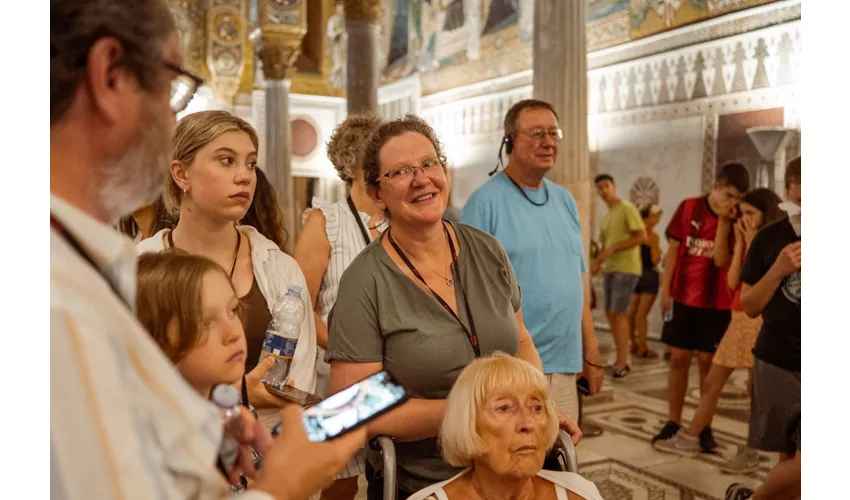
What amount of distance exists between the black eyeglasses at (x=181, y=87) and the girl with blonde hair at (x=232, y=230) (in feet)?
1.85

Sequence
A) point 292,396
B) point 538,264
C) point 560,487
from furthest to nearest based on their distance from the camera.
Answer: point 538,264 < point 560,487 < point 292,396

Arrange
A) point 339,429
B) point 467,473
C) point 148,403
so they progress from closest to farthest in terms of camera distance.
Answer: point 148,403, point 339,429, point 467,473

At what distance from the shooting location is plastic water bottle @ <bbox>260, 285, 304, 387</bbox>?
1.85 m

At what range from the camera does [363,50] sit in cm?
932

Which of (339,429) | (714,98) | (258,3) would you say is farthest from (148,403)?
(258,3)

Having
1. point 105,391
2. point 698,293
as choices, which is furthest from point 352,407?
point 698,293

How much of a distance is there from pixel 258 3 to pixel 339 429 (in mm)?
11919

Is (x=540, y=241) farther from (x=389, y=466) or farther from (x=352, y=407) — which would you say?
(x=352, y=407)

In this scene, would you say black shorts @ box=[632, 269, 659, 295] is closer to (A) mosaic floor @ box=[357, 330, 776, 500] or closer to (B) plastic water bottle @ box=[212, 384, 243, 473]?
(A) mosaic floor @ box=[357, 330, 776, 500]

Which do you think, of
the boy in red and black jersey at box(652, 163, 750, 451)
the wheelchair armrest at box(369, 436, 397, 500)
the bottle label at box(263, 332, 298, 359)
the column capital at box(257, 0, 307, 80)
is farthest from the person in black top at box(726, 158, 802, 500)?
the column capital at box(257, 0, 307, 80)

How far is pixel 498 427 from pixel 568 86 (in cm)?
370

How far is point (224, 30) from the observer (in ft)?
50.7

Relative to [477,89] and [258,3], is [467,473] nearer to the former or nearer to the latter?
[258,3]

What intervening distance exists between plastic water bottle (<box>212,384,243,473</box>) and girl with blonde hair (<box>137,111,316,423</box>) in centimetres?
55
